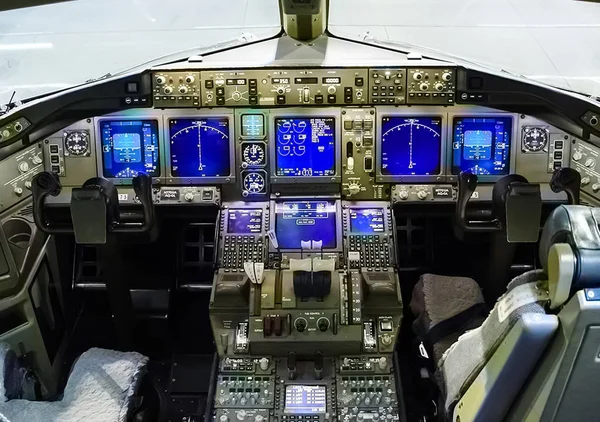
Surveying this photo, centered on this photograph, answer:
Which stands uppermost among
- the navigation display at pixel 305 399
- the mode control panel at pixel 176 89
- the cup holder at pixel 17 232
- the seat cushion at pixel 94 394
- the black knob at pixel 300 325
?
the mode control panel at pixel 176 89

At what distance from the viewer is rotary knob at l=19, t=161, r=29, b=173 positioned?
4271mm

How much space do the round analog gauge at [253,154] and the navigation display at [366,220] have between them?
0.58 meters

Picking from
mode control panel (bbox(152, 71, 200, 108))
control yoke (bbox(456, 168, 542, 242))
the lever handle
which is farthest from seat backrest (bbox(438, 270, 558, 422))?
mode control panel (bbox(152, 71, 200, 108))

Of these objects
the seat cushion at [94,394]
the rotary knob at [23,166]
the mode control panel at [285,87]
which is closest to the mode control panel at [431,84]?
the mode control panel at [285,87]

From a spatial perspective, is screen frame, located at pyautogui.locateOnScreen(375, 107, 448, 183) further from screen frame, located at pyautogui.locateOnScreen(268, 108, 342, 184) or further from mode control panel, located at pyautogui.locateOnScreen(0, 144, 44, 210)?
mode control panel, located at pyautogui.locateOnScreen(0, 144, 44, 210)

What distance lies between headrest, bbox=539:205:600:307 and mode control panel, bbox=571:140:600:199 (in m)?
2.30

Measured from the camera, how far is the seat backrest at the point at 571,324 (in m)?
1.96

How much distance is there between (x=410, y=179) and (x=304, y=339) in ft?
3.71

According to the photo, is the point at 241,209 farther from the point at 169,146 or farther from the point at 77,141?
the point at 77,141

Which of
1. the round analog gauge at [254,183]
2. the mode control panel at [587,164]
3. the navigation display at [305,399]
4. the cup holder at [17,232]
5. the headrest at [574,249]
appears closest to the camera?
the headrest at [574,249]

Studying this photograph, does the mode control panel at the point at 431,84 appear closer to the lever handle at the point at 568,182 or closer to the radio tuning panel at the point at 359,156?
the radio tuning panel at the point at 359,156

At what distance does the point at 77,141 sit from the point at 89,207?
2.16ft

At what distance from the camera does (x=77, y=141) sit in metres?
4.45

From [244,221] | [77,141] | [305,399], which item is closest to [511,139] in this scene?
[244,221]
